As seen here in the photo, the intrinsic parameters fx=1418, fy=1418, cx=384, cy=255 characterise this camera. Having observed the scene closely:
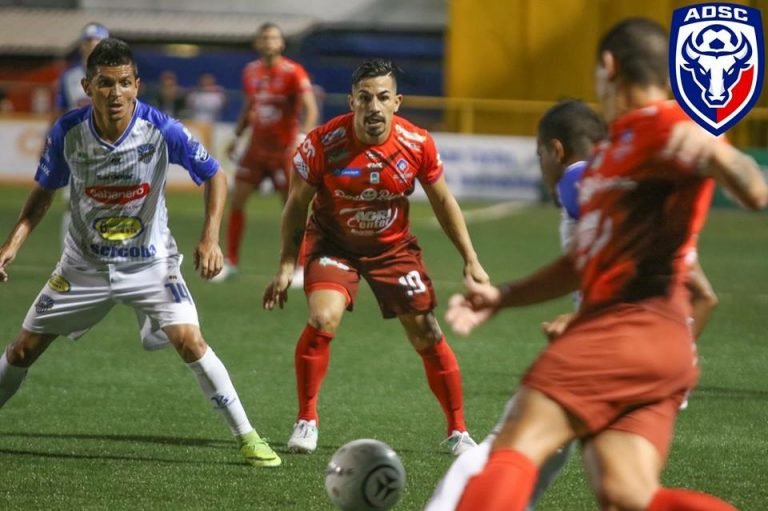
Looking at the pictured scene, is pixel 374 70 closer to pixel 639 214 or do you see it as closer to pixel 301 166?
pixel 301 166

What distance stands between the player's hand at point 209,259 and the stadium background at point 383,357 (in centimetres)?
91

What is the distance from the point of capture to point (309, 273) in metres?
7.21

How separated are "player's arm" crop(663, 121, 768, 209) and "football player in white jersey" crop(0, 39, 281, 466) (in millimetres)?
3200

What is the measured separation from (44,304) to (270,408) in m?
1.89

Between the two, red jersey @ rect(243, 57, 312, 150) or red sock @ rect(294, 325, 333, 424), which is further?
red jersey @ rect(243, 57, 312, 150)

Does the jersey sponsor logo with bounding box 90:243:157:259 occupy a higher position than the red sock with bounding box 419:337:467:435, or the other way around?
the jersey sponsor logo with bounding box 90:243:157:259

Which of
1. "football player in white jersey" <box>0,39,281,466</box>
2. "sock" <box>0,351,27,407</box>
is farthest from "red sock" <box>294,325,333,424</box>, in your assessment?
"sock" <box>0,351,27,407</box>

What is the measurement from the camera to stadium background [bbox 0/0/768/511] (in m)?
6.37

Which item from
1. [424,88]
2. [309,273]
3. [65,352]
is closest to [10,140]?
[424,88]

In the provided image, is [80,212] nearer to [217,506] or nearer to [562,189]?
[217,506]

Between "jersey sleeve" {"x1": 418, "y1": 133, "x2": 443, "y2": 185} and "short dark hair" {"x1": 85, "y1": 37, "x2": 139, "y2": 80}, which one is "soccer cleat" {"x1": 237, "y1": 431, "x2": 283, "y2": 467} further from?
"short dark hair" {"x1": 85, "y1": 37, "x2": 139, "y2": 80}

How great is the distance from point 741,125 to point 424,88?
10.8 meters

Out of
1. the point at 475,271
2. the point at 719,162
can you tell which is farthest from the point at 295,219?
the point at 719,162

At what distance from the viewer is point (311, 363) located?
7062 mm
